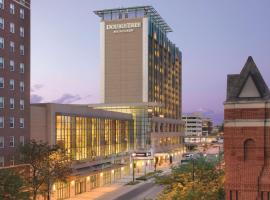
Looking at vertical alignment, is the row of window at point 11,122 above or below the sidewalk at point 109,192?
above

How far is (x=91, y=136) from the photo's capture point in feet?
300

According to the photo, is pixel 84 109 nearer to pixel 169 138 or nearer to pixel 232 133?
pixel 232 133

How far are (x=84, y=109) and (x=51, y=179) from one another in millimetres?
28552

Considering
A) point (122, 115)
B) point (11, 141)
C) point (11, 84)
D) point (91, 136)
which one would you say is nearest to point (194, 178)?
point (11, 141)

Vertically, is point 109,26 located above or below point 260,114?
above

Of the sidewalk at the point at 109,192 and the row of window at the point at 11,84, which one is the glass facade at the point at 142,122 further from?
the row of window at the point at 11,84

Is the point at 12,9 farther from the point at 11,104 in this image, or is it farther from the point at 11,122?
the point at 11,122

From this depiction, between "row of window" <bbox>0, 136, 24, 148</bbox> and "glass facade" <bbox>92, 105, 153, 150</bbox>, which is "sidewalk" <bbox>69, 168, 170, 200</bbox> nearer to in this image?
"row of window" <bbox>0, 136, 24, 148</bbox>

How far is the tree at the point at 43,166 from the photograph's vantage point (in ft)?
193

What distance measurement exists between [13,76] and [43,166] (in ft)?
48.3

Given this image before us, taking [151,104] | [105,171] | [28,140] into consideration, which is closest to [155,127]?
[151,104]

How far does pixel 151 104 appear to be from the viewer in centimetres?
13562

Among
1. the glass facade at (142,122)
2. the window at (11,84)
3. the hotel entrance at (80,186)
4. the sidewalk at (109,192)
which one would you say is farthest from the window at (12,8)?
the glass facade at (142,122)

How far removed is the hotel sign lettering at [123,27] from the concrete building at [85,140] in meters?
51.0
